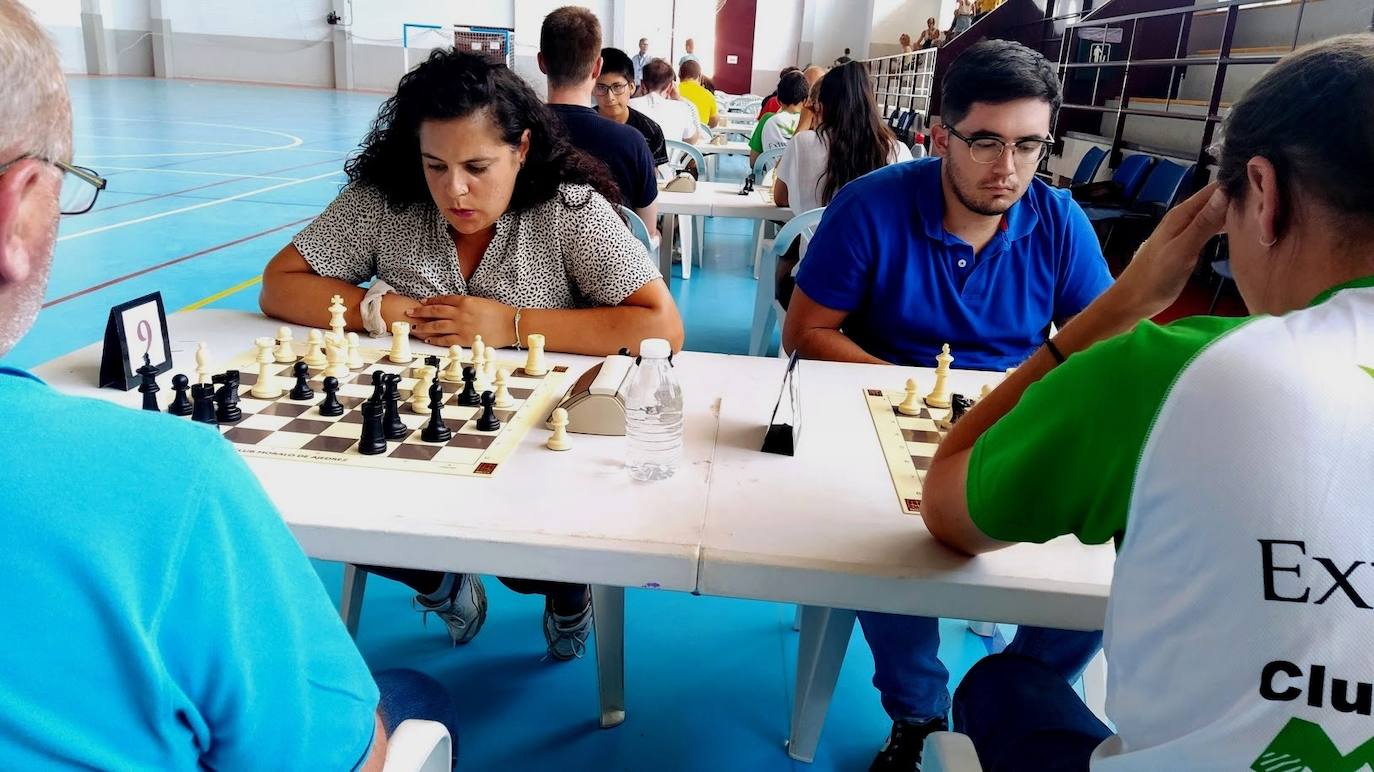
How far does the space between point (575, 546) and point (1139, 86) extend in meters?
9.97

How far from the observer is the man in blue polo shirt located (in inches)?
87.4

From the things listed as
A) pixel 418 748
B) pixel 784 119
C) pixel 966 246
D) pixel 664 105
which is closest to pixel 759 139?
pixel 784 119

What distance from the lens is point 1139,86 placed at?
9430mm

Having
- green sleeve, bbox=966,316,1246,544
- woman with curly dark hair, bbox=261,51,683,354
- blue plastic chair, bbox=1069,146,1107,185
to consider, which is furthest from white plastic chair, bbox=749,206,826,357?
blue plastic chair, bbox=1069,146,1107,185

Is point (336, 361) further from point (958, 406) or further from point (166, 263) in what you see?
point (166, 263)

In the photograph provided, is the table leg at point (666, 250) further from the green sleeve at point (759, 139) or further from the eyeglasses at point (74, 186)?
the eyeglasses at point (74, 186)

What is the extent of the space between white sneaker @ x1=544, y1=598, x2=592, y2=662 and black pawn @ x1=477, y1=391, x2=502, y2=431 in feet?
2.77

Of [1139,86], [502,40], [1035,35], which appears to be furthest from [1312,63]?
[502,40]

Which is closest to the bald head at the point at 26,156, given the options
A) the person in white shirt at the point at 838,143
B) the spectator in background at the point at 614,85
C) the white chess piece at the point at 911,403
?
the white chess piece at the point at 911,403

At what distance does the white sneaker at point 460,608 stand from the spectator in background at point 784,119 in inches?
243

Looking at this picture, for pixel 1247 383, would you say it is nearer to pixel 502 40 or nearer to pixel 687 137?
pixel 687 137

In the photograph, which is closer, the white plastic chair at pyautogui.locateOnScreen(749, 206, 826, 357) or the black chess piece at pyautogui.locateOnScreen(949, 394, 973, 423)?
the black chess piece at pyautogui.locateOnScreen(949, 394, 973, 423)

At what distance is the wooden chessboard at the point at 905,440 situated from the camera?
4.66 ft

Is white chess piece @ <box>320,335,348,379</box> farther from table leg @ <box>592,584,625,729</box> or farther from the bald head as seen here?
the bald head
